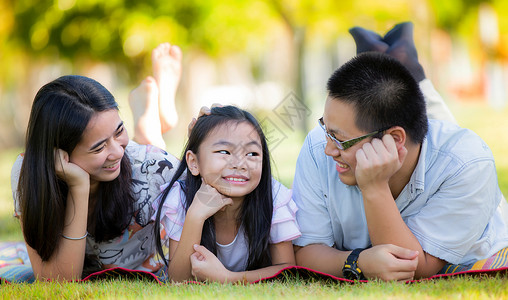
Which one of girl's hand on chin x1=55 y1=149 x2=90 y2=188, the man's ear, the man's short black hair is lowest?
girl's hand on chin x1=55 y1=149 x2=90 y2=188

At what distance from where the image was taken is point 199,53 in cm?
1831

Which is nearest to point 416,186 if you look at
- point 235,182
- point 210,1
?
point 235,182

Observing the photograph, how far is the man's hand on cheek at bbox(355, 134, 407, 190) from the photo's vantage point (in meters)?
3.20

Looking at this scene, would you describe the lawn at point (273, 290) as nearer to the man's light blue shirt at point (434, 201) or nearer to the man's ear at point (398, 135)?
the man's light blue shirt at point (434, 201)

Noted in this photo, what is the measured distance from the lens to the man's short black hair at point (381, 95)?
3.29 m

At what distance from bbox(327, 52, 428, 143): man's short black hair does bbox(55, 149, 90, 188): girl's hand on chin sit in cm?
160

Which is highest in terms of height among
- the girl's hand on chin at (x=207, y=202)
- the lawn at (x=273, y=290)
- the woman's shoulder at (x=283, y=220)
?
the girl's hand on chin at (x=207, y=202)

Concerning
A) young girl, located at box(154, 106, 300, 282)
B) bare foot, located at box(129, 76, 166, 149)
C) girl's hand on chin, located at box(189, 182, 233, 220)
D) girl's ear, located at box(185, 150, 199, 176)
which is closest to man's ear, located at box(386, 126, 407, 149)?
young girl, located at box(154, 106, 300, 282)

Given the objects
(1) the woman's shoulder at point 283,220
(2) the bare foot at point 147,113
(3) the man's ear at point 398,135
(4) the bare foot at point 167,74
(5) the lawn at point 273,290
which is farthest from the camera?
(4) the bare foot at point 167,74

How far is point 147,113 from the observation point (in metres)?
5.39

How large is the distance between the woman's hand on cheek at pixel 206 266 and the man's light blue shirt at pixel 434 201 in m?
0.59

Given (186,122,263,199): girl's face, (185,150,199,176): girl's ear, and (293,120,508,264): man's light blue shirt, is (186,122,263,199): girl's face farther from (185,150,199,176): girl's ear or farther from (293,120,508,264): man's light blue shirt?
(293,120,508,264): man's light blue shirt

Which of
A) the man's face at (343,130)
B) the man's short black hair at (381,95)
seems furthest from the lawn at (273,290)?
the man's short black hair at (381,95)

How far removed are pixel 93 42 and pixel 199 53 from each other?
373cm
